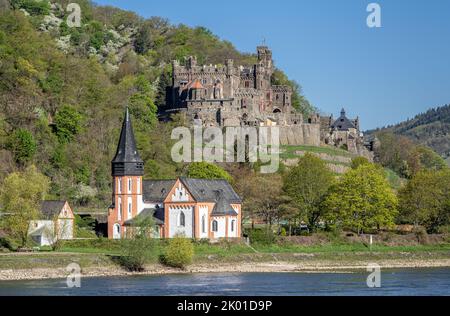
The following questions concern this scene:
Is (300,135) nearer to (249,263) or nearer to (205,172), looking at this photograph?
(205,172)

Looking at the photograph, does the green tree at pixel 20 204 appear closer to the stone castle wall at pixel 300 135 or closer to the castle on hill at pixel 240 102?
the castle on hill at pixel 240 102

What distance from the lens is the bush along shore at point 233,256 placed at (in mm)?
69000

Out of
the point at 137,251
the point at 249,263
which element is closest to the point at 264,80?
the point at 249,263

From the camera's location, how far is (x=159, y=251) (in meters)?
75.2

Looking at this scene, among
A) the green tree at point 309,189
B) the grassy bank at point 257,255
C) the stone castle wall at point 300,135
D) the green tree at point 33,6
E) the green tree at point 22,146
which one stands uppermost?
the green tree at point 33,6

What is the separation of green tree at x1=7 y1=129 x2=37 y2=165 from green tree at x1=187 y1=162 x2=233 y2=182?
15.0m

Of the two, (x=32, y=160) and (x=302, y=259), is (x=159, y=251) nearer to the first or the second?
(x=302, y=259)

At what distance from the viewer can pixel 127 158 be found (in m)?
84.8

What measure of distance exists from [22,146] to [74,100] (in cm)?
2112

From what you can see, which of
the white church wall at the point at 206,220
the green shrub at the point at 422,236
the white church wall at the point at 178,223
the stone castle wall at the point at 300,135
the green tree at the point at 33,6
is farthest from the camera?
the green tree at the point at 33,6

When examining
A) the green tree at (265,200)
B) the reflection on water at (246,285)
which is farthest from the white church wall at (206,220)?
the reflection on water at (246,285)

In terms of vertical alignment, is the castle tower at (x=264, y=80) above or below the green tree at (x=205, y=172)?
above

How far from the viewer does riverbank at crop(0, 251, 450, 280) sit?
67.9 metres

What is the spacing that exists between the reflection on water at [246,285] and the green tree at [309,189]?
66.3 ft
